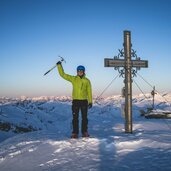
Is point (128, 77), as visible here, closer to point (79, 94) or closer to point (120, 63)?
point (120, 63)

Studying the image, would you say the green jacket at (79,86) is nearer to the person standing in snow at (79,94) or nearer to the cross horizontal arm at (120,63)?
the person standing in snow at (79,94)

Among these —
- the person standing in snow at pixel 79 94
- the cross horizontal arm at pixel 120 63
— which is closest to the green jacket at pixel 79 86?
the person standing in snow at pixel 79 94

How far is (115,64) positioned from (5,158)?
5.57 m

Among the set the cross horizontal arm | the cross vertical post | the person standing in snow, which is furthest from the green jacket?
the cross vertical post

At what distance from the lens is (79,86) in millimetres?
9633

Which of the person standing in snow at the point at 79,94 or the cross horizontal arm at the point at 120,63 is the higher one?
the cross horizontal arm at the point at 120,63

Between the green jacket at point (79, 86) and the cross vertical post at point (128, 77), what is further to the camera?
the cross vertical post at point (128, 77)

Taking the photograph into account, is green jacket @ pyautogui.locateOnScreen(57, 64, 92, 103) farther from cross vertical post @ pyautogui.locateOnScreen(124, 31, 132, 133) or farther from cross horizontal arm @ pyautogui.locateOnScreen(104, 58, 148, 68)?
cross vertical post @ pyautogui.locateOnScreen(124, 31, 132, 133)

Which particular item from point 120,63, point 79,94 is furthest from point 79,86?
point 120,63

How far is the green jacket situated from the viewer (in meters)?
9.64

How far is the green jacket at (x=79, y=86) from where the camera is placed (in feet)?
31.6

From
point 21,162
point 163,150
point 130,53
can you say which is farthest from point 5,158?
point 130,53

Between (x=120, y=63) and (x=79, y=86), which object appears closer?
(x=79, y=86)

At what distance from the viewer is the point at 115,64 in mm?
10953
